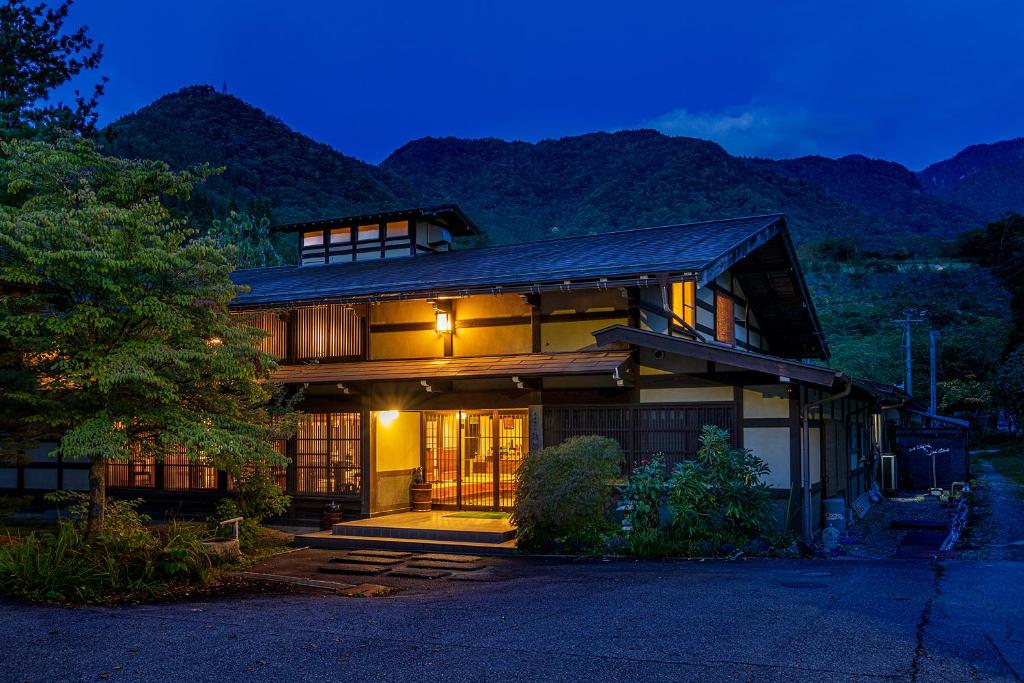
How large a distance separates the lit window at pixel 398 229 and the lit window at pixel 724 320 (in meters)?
7.86

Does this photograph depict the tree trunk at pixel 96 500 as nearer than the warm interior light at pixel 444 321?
Yes

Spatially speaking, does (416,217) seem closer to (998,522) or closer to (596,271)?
(596,271)

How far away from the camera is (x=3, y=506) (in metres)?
12.3

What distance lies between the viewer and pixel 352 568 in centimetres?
1155

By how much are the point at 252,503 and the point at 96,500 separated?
12.3 ft

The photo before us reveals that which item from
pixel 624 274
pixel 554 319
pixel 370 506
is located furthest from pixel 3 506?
pixel 624 274

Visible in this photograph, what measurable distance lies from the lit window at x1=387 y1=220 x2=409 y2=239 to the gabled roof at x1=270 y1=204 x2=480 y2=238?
0.60ft

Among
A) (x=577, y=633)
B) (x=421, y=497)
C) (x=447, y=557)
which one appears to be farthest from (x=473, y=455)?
(x=577, y=633)

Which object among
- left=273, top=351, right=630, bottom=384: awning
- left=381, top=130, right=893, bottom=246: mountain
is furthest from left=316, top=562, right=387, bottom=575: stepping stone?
left=381, top=130, right=893, bottom=246: mountain

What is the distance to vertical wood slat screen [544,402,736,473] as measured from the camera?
12.9 metres

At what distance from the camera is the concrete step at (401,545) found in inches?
496

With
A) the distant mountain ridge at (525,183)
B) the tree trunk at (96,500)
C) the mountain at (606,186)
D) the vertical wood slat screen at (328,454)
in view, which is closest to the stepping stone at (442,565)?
the vertical wood slat screen at (328,454)

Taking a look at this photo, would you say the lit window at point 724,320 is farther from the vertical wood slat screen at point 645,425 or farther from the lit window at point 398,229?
the lit window at point 398,229

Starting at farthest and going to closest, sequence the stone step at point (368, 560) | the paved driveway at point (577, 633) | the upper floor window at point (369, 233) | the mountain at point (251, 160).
→ 1. the mountain at point (251, 160)
2. the upper floor window at point (369, 233)
3. the stone step at point (368, 560)
4. the paved driveway at point (577, 633)
